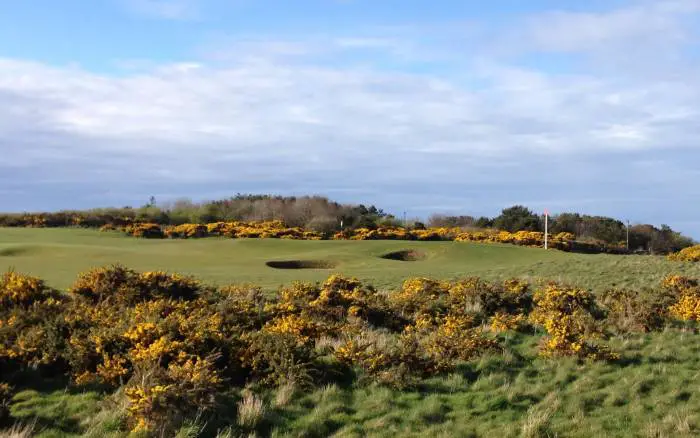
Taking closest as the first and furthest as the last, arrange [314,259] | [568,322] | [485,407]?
[485,407], [568,322], [314,259]

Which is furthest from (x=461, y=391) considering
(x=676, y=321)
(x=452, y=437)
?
(x=676, y=321)

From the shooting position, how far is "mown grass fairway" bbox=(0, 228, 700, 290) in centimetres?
2058

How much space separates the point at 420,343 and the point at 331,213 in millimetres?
42127

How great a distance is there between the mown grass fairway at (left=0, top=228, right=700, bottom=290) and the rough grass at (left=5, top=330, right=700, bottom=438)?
8.93 metres

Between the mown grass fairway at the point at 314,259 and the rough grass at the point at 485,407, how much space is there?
8.93m

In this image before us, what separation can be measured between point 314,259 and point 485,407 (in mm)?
20067

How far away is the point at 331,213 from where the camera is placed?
51719 mm

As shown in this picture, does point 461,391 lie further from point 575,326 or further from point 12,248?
point 12,248

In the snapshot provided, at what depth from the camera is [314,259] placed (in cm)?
2730

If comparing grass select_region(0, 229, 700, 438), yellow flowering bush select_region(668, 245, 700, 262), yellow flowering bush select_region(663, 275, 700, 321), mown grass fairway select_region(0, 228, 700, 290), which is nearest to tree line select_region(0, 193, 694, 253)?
mown grass fairway select_region(0, 228, 700, 290)

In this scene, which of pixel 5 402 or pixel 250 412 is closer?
pixel 5 402

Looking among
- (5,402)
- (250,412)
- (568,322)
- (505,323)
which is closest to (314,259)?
(505,323)

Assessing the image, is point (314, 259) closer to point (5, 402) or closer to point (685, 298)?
point (685, 298)

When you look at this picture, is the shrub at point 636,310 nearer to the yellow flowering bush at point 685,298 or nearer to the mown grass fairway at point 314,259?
the yellow flowering bush at point 685,298
